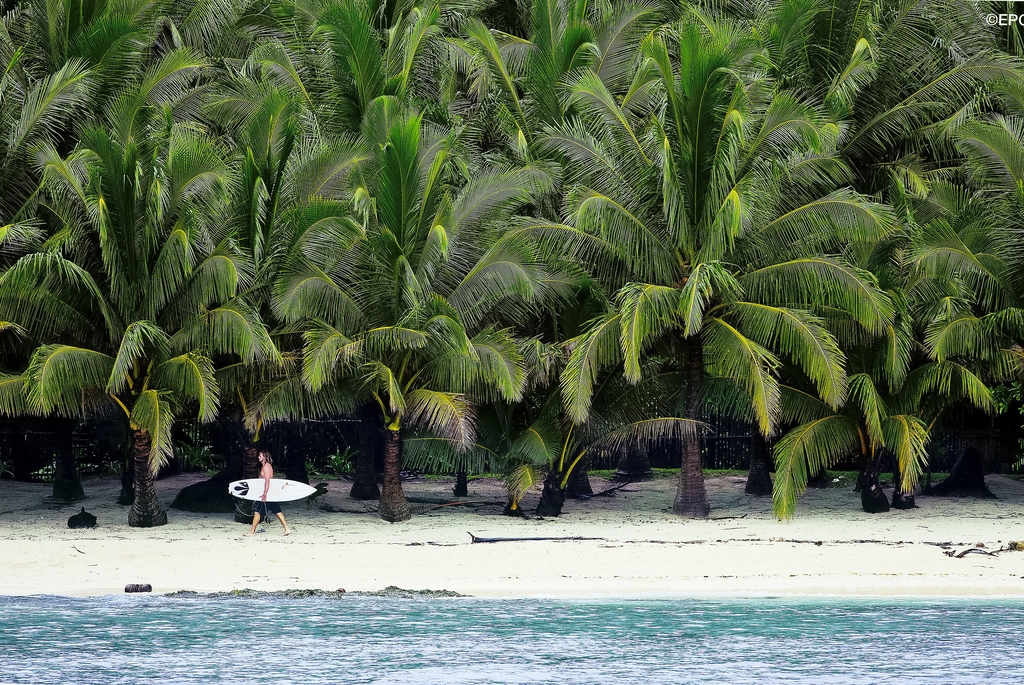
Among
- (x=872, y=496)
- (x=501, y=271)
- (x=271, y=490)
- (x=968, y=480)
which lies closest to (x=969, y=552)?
(x=872, y=496)

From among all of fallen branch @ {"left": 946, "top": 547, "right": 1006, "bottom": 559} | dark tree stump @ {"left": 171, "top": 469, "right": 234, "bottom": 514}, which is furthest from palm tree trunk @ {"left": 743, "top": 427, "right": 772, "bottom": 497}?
dark tree stump @ {"left": 171, "top": 469, "right": 234, "bottom": 514}

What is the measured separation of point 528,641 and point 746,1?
16.4 meters

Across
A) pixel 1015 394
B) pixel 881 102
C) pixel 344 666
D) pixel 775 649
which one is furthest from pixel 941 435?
pixel 344 666

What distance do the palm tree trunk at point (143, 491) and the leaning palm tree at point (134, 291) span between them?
1.1 inches

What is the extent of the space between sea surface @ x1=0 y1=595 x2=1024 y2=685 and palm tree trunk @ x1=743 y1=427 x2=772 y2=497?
7.85m

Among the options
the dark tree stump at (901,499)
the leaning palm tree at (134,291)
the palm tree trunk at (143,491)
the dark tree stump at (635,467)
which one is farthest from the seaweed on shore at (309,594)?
the dark tree stump at (635,467)

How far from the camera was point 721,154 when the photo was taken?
1605 centimetres

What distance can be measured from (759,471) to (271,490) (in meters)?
8.66

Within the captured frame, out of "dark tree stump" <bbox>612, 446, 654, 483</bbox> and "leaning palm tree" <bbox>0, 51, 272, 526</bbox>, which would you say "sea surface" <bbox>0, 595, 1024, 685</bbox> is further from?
"dark tree stump" <bbox>612, 446, 654, 483</bbox>

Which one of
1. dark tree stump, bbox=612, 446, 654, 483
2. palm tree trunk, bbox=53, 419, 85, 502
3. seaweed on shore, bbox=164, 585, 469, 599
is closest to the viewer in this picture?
seaweed on shore, bbox=164, 585, 469, 599

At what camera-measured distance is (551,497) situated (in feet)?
57.7

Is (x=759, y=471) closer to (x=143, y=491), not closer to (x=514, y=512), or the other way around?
(x=514, y=512)

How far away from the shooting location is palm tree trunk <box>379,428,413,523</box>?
1681 cm

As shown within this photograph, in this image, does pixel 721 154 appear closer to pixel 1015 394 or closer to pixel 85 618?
pixel 1015 394
